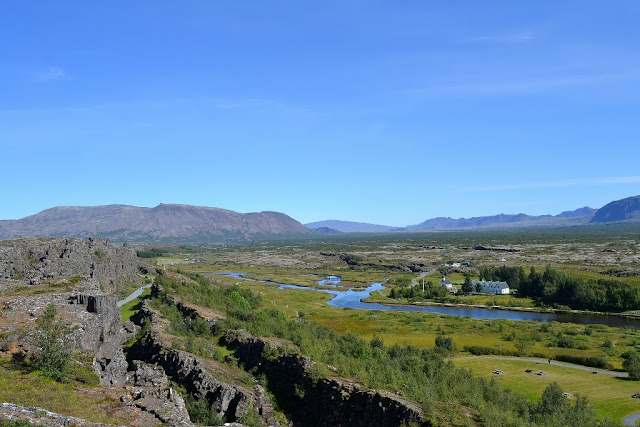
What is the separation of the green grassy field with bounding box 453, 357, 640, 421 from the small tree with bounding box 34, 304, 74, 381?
174 feet

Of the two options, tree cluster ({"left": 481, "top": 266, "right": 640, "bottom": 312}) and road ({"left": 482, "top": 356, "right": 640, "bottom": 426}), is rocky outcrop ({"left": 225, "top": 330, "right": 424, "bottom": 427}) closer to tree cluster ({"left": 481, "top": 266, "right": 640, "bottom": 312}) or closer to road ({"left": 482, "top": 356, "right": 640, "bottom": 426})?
road ({"left": 482, "top": 356, "right": 640, "bottom": 426})

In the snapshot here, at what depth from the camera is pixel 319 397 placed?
38562 millimetres

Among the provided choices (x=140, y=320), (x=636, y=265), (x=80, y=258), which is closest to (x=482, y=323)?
(x=140, y=320)

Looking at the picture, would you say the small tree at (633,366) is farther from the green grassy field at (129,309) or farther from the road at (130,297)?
the road at (130,297)

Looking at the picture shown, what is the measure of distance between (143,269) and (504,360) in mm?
113759

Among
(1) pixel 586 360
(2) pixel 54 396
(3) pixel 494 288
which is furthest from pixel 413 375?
(3) pixel 494 288

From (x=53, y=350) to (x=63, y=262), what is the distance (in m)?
50.1

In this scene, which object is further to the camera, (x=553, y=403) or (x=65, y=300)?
(x=553, y=403)

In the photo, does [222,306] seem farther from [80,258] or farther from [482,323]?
[482,323]

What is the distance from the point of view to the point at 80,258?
79.4 m

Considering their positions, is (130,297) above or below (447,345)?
above

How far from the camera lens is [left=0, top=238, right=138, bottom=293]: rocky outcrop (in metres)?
60.3

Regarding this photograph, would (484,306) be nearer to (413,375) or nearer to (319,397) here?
(413,375)

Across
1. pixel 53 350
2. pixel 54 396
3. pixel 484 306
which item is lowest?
pixel 484 306
